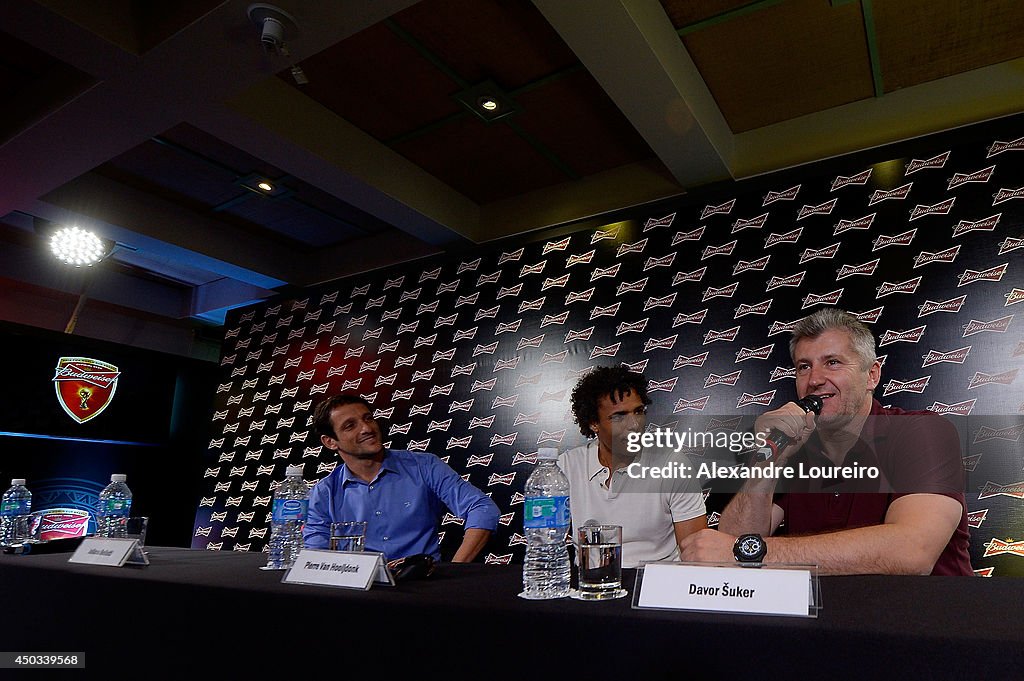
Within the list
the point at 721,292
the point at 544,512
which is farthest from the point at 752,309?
the point at 544,512

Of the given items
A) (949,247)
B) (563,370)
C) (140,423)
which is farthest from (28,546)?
(140,423)

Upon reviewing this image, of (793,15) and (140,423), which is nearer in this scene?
(793,15)

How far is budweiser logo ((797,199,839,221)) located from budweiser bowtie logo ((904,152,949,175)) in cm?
29

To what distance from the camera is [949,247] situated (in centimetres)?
256

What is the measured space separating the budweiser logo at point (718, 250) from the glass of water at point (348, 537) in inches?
91.4

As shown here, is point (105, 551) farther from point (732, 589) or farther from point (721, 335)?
point (721, 335)

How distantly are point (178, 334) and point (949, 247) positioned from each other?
19.5ft

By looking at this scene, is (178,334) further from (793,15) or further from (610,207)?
(793,15)

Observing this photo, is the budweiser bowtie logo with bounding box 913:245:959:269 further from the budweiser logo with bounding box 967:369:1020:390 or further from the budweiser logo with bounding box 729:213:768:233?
the budweiser logo with bounding box 729:213:768:233

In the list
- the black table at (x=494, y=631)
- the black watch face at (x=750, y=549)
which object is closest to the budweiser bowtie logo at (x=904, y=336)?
the black table at (x=494, y=631)

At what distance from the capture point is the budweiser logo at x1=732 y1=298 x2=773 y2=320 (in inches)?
114

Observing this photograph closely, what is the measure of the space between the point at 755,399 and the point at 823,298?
0.51m

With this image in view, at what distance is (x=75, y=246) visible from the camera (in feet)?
14.1

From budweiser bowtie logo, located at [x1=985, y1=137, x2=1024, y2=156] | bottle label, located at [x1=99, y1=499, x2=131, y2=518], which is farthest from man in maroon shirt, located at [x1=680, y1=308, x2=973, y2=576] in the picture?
bottle label, located at [x1=99, y1=499, x2=131, y2=518]
